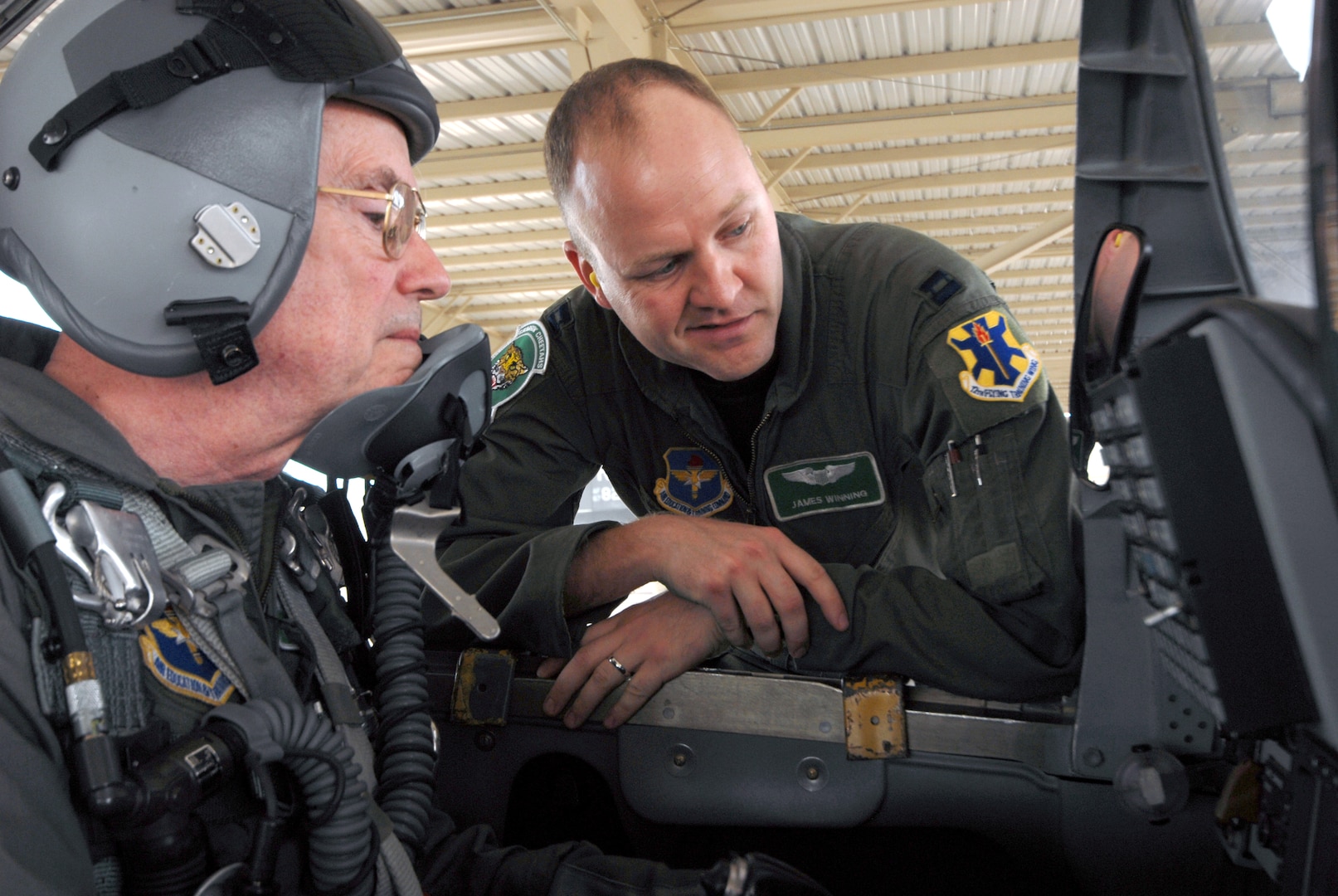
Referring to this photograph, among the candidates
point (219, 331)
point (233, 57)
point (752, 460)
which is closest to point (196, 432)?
point (219, 331)

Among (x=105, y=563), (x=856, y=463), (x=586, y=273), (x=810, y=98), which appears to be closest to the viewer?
(x=105, y=563)

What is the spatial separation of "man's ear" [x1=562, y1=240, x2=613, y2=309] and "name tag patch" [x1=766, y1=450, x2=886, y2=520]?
439 mm

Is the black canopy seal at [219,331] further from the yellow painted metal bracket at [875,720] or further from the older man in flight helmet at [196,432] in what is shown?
the yellow painted metal bracket at [875,720]

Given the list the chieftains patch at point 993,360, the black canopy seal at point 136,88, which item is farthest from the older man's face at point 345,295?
the chieftains patch at point 993,360

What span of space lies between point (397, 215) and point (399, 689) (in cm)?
53

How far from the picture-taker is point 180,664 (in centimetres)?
89

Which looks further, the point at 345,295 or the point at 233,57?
the point at 345,295

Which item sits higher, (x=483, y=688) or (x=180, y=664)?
(x=180, y=664)

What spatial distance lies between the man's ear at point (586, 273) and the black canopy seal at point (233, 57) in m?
0.81

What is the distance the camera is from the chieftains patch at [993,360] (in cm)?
136

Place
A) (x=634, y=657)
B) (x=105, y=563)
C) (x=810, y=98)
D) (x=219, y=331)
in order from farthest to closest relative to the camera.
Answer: (x=810, y=98), (x=634, y=657), (x=219, y=331), (x=105, y=563)

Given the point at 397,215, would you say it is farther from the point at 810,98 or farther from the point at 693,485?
the point at 810,98

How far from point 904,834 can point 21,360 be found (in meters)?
1.12

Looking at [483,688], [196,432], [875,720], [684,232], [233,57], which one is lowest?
[875,720]
